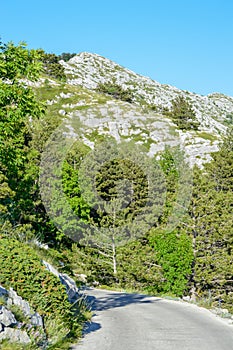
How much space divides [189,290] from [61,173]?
18.6 m

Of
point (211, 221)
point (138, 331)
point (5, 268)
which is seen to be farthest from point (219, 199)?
point (5, 268)

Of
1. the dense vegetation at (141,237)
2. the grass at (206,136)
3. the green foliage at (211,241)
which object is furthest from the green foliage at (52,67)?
the green foliage at (211,241)

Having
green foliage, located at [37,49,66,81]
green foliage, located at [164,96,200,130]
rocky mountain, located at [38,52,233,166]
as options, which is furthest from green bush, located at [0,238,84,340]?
green foliage, located at [37,49,66,81]

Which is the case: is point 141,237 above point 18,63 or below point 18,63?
below

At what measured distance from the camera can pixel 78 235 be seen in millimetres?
44531

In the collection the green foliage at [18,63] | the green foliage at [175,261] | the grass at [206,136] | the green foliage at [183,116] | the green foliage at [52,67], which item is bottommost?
the green foliage at [175,261]

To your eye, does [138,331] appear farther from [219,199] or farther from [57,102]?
[57,102]

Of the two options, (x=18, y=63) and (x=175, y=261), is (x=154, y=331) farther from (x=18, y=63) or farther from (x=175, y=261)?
(x=175, y=261)

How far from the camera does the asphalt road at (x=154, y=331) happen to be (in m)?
10.2

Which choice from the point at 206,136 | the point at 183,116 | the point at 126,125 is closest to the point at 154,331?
the point at 206,136

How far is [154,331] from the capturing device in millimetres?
12133

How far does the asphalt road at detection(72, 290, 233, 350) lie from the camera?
33.4ft

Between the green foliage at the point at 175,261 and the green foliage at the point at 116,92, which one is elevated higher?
the green foliage at the point at 116,92

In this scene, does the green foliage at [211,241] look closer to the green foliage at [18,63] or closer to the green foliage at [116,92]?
the green foliage at [18,63]
